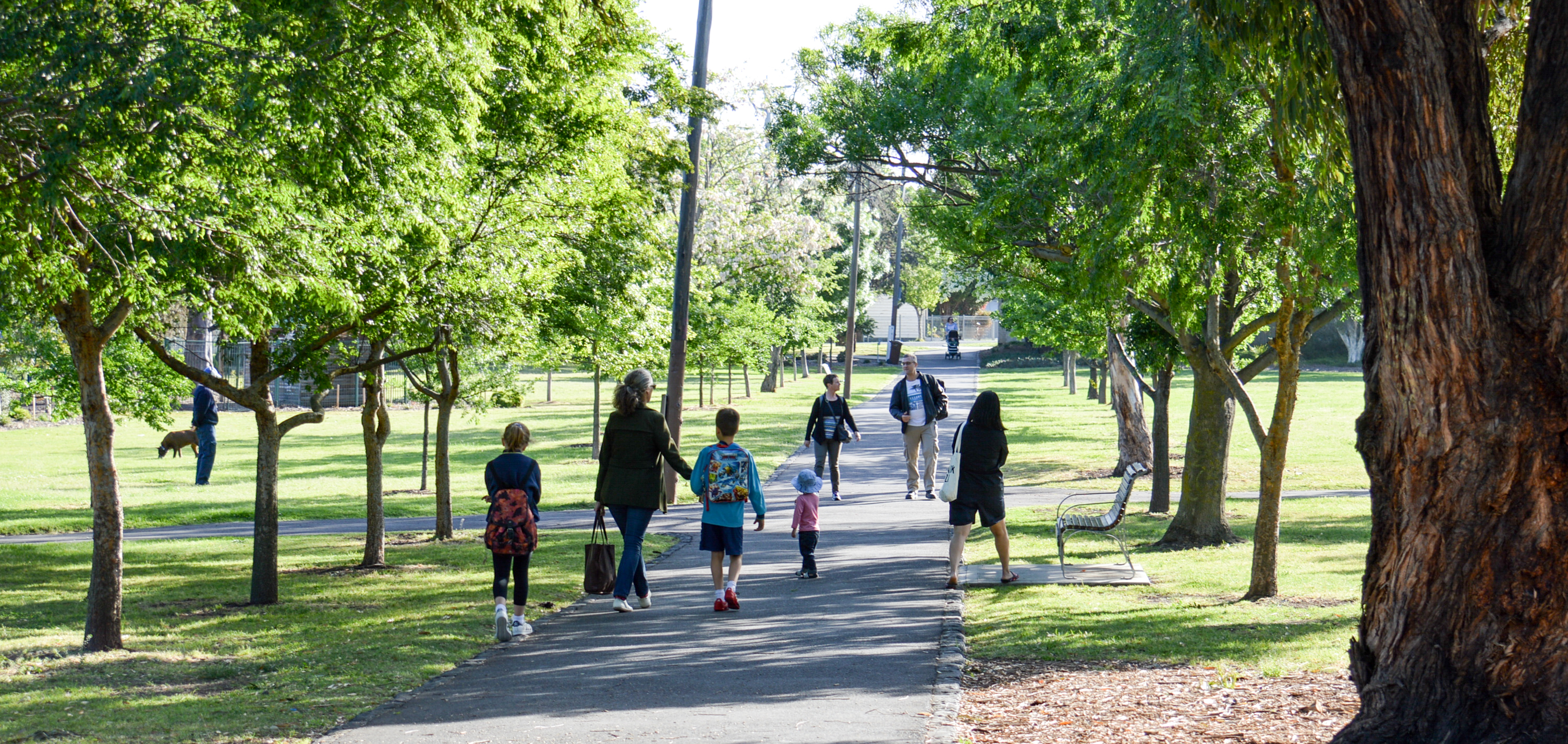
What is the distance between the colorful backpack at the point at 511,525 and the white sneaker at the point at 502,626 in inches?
14.5

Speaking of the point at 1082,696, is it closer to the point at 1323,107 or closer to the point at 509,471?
the point at 1323,107

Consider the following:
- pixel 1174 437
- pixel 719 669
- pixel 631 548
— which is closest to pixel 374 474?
pixel 631 548

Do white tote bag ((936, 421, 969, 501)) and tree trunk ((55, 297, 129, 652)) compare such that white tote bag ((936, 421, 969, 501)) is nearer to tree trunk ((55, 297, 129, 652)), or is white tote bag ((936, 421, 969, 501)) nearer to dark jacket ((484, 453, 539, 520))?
dark jacket ((484, 453, 539, 520))

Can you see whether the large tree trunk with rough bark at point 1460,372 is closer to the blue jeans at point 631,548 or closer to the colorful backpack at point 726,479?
the colorful backpack at point 726,479

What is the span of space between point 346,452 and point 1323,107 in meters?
26.1

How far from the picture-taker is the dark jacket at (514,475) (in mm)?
8344

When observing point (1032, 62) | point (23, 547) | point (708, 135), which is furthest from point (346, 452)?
point (1032, 62)

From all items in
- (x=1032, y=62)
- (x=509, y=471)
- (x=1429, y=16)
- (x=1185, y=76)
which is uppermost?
(x=1032, y=62)

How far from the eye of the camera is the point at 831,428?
17.3m

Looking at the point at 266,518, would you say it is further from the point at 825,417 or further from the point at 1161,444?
the point at 1161,444

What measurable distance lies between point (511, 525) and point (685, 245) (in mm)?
8624

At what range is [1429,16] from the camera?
491 cm

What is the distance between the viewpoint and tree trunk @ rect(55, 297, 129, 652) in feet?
26.7

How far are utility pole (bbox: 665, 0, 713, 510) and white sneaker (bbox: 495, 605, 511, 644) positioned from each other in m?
7.80
